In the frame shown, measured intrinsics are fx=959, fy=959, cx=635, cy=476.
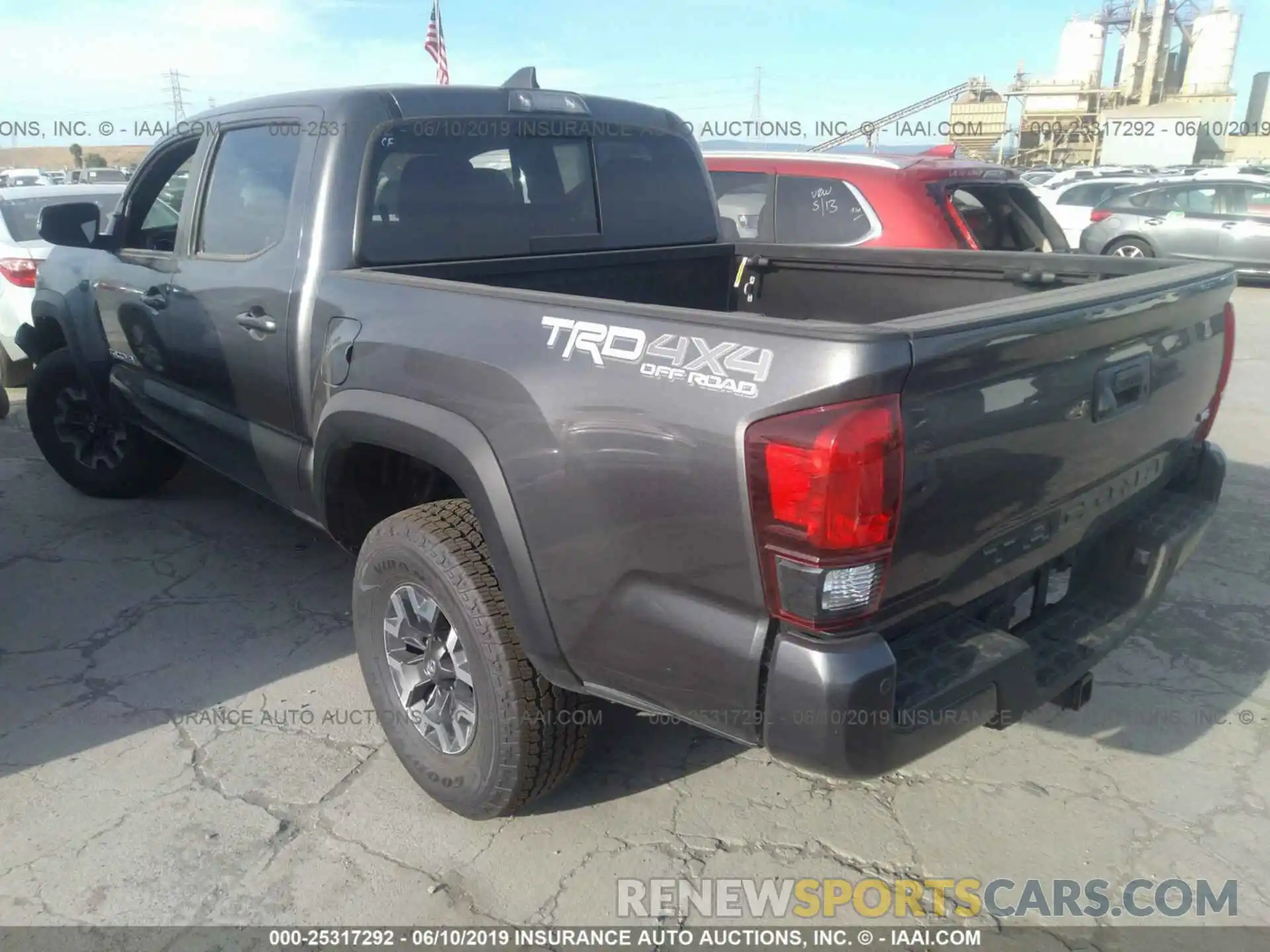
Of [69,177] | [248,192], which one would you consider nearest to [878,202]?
[248,192]

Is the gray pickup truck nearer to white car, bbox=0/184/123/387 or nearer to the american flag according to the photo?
white car, bbox=0/184/123/387

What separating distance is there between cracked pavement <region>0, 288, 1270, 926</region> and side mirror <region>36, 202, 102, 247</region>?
4.95 ft

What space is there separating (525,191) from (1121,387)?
2061 mm

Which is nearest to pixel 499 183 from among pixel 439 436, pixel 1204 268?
pixel 439 436

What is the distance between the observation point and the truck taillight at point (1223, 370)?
284cm

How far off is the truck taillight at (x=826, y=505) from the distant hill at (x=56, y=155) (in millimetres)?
69921

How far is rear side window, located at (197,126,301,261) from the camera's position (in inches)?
122

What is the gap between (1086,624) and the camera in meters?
2.47

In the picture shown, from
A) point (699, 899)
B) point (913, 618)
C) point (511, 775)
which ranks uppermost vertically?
point (913, 618)

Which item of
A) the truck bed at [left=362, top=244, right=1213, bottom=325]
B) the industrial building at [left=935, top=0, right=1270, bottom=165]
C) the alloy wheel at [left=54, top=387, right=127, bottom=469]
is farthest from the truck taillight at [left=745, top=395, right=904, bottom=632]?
the industrial building at [left=935, top=0, right=1270, bottom=165]

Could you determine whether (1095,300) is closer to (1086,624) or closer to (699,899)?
(1086,624)

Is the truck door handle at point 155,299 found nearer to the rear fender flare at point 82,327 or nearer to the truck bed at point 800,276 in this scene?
the rear fender flare at point 82,327

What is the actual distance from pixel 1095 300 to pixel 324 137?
223 cm

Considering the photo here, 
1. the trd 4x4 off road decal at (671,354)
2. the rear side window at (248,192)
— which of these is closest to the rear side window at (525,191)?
the rear side window at (248,192)
